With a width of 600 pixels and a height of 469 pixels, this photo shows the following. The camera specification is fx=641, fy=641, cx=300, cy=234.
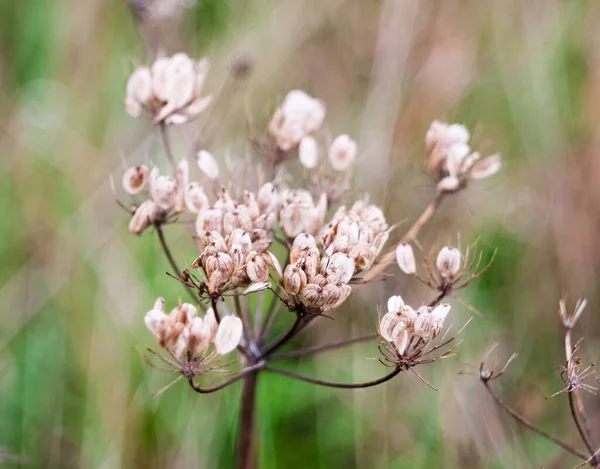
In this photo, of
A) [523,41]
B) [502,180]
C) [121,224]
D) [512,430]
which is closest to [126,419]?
[121,224]

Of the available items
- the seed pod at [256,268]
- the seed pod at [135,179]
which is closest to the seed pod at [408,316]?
the seed pod at [256,268]

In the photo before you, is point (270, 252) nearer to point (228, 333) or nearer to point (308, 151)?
point (228, 333)

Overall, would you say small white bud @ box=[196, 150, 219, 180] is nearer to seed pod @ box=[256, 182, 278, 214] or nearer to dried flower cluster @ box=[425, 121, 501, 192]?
seed pod @ box=[256, 182, 278, 214]

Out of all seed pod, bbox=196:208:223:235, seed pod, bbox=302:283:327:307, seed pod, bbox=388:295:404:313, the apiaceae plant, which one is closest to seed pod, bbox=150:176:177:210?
the apiaceae plant

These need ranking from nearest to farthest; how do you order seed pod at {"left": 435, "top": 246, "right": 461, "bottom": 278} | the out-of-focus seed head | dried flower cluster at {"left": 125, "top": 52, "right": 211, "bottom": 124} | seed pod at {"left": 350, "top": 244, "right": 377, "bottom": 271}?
seed pod at {"left": 350, "top": 244, "right": 377, "bottom": 271}, seed pod at {"left": 435, "top": 246, "right": 461, "bottom": 278}, dried flower cluster at {"left": 125, "top": 52, "right": 211, "bottom": 124}, the out-of-focus seed head

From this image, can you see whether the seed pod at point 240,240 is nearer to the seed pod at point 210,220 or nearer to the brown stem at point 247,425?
the seed pod at point 210,220

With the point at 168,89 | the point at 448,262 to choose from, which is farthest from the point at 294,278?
the point at 168,89

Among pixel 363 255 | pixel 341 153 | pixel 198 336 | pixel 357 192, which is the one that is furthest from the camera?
pixel 357 192

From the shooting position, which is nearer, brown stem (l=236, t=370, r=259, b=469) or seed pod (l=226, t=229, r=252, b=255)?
seed pod (l=226, t=229, r=252, b=255)
